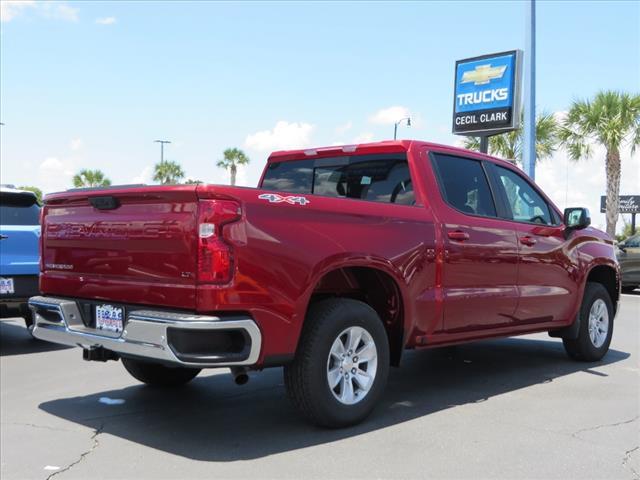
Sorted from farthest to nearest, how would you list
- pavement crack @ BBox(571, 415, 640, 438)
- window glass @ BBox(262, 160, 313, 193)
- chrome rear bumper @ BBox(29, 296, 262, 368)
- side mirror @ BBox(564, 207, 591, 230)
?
side mirror @ BBox(564, 207, 591, 230)
window glass @ BBox(262, 160, 313, 193)
pavement crack @ BBox(571, 415, 640, 438)
chrome rear bumper @ BBox(29, 296, 262, 368)

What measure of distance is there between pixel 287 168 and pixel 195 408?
2221mm

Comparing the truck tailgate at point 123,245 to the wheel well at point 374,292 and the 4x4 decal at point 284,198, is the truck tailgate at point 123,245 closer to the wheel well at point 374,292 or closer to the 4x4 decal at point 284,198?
the 4x4 decal at point 284,198

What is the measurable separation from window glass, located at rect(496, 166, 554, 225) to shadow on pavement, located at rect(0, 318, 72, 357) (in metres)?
5.30

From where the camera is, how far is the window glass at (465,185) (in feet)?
18.4

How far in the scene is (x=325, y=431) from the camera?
4.61 m

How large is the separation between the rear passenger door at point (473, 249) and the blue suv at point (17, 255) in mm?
4483

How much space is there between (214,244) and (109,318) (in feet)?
3.35

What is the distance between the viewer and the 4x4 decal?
13.7 feet

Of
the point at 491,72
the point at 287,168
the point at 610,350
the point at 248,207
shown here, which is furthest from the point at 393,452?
the point at 491,72

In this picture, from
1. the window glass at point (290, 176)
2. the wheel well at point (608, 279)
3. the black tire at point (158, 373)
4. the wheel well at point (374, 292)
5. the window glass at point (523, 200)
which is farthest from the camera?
the wheel well at point (608, 279)

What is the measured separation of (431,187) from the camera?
541 cm

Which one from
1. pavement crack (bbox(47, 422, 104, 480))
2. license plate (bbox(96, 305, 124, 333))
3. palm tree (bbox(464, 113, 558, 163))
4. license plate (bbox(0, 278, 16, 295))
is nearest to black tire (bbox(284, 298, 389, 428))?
license plate (bbox(96, 305, 124, 333))

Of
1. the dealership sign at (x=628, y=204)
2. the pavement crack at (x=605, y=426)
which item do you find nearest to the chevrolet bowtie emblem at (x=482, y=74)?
the pavement crack at (x=605, y=426)

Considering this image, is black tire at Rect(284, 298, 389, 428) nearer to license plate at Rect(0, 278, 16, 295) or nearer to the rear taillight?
the rear taillight
